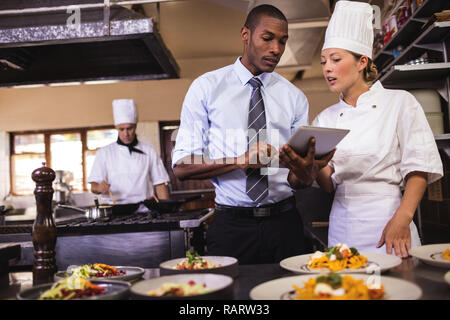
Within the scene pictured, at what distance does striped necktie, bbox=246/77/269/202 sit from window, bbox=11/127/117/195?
7133mm

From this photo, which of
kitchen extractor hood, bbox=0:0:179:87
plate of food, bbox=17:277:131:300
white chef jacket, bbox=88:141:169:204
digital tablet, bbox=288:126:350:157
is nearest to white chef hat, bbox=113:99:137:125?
white chef jacket, bbox=88:141:169:204

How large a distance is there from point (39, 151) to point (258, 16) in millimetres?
7900

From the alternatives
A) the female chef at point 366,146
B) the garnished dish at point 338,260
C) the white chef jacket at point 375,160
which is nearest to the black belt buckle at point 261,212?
the female chef at point 366,146

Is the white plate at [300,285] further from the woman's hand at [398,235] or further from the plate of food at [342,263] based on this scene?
the woman's hand at [398,235]

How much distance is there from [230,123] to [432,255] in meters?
0.97

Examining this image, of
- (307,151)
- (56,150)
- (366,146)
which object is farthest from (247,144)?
(56,150)

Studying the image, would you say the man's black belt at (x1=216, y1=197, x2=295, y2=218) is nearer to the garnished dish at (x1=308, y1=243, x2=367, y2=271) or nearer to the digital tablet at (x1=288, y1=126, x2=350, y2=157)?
the digital tablet at (x1=288, y1=126, x2=350, y2=157)

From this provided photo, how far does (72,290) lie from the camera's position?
1.02 m

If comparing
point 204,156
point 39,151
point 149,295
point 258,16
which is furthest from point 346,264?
point 39,151

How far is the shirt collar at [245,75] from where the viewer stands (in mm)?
1965

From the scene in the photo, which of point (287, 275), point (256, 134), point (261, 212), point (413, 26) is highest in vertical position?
point (413, 26)

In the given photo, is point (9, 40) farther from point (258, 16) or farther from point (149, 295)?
point (149, 295)

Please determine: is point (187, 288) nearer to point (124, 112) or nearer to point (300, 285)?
point (300, 285)

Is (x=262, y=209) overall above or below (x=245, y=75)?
below
